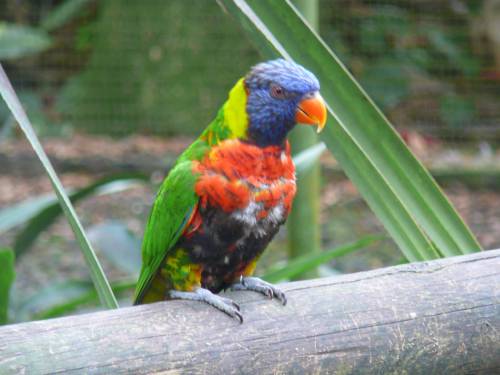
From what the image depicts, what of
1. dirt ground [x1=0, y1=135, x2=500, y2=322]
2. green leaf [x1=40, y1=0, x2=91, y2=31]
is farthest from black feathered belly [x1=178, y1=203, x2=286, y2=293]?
green leaf [x1=40, y1=0, x2=91, y2=31]

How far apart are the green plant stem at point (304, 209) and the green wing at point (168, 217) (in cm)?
58

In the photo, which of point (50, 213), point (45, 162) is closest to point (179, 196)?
point (45, 162)

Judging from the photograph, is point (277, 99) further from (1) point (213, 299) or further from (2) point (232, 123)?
(1) point (213, 299)

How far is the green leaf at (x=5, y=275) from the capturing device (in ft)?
4.42

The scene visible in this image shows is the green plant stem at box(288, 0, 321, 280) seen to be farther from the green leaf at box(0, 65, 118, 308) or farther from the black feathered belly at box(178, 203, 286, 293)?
the green leaf at box(0, 65, 118, 308)

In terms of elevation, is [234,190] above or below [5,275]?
above

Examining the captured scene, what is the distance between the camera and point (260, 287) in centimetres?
124

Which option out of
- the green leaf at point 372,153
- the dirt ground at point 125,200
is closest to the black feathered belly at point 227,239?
the green leaf at point 372,153

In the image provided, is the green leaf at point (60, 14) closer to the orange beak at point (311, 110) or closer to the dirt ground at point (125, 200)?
the dirt ground at point (125, 200)

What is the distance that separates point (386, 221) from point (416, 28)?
2.87 metres

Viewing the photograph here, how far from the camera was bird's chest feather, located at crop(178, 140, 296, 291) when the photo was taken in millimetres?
1256

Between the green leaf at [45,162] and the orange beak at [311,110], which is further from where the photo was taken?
the orange beak at [311,110]

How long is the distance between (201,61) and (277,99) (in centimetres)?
275

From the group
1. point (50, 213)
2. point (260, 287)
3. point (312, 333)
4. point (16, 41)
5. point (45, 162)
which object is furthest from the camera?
point (16, 41)
